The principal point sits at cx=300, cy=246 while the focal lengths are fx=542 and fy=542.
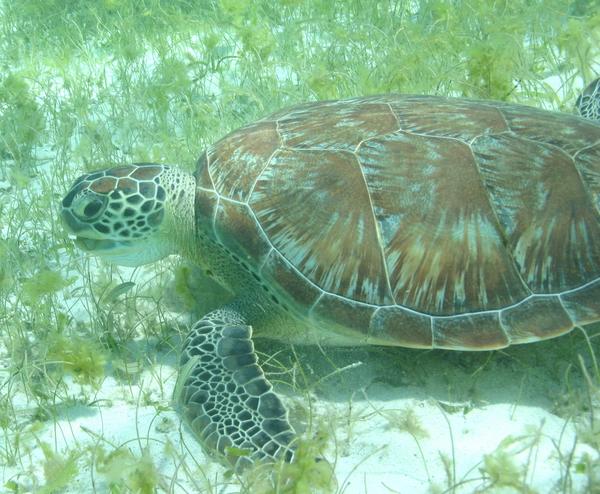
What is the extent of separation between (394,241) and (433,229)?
18cm

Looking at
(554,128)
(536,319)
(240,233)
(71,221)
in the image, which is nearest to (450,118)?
(554,128)

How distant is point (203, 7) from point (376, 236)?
5.17 metres

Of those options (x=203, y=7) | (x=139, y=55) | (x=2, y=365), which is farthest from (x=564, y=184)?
(x=203, y=7)

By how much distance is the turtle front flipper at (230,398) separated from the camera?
6.73 ft

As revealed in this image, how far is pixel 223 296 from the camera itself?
302 cm

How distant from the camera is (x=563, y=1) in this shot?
511 centimetres

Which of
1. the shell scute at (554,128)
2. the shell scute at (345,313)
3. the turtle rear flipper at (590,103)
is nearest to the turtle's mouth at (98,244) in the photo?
the shell scute at (345,313)

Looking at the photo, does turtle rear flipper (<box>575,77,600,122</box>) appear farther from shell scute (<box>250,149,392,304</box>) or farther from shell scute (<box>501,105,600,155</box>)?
shell scute (<box>250,149,392,304</box>)

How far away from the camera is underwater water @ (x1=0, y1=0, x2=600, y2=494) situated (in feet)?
6.45

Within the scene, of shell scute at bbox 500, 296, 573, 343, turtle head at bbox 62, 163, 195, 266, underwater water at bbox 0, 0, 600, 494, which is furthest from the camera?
turtle head at bbox 62, 163, 195, 266

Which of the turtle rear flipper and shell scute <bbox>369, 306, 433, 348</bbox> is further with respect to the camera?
the turtle rear flipper

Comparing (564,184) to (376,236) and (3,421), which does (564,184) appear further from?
(3,421)

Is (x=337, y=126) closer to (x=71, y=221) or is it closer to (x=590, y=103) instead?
(x=71, y=221)

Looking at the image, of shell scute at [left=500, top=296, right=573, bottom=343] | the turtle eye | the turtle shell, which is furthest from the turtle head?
shell scute at [left=500, top=296, right=573, bottom=343]
